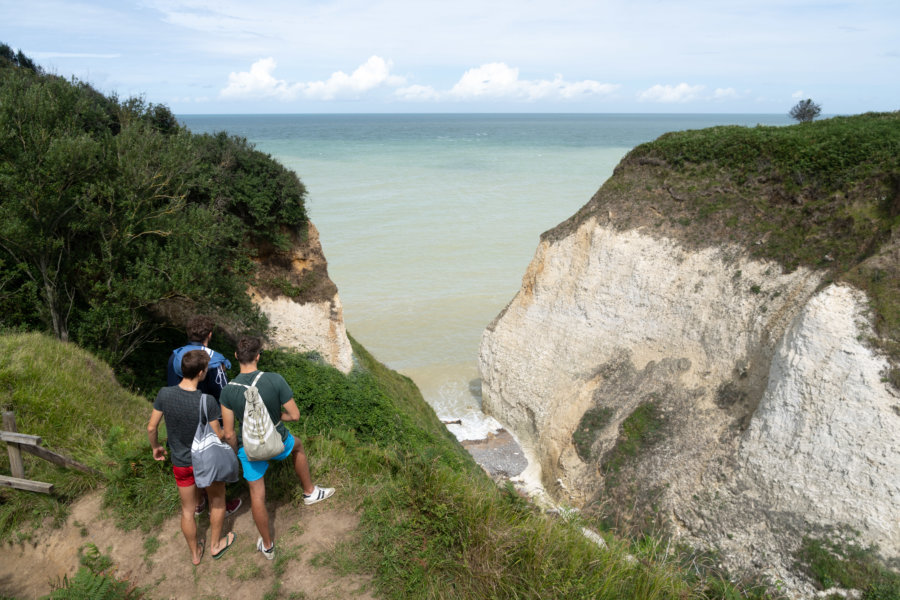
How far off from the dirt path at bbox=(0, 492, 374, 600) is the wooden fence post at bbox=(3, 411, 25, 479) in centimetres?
73

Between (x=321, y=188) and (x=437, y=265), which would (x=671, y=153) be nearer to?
(x=437, y=265)

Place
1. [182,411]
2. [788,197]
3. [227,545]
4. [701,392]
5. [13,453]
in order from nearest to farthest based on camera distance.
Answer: [182,411] → [227,545] → [13,453] → [701,392] → [788,197]

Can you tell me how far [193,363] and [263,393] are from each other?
0.72 meters

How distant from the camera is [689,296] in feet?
54.9

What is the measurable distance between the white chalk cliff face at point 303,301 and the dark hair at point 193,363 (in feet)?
42.5

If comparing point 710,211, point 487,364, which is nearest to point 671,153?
point 710,211

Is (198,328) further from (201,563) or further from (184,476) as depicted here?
(201,563)

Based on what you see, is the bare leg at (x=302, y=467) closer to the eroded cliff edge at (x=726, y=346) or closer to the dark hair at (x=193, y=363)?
the dark hair at (x=193, y=363)

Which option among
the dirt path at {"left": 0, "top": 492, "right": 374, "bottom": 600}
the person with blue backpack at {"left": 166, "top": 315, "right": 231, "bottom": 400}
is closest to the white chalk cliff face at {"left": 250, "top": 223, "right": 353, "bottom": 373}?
the person with blue backpack at {"left": 166, "top": 315, "right": 231, "bottom": 400}

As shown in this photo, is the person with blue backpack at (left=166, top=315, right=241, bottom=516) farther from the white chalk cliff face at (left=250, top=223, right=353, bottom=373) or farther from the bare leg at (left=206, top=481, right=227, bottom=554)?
the white chalk cliff face at (left=250, top=223, right=353, bottom=373)

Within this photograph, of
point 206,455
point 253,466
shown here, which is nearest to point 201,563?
point 253,466

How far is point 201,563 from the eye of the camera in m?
5.66

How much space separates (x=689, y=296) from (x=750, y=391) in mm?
3601

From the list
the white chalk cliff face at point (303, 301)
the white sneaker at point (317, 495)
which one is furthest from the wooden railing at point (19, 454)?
the white chalk cliff face at point (303, 301)
